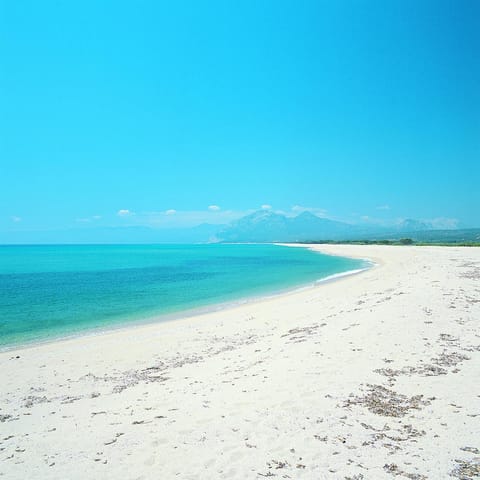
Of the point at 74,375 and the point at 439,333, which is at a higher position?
the point at 439,333

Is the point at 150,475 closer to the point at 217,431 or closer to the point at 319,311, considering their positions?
the point at 217,431

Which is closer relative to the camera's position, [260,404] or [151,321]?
[260,404]

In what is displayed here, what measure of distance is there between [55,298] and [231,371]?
25443 millimetres

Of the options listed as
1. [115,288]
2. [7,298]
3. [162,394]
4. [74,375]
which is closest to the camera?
[162,394]

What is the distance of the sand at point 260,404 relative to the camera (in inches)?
246

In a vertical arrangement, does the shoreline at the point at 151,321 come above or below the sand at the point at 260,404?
below

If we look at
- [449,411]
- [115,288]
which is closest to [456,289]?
[449,411]

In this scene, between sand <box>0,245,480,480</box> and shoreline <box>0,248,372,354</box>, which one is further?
shoreline <box>0,248,372,354</box>

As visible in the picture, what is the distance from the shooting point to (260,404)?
8422 mm

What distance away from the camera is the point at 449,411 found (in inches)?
298

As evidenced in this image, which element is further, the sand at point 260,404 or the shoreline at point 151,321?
the shoreline at point 151,321

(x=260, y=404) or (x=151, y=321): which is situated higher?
(x=260, y=404)

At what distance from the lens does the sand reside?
246 inches

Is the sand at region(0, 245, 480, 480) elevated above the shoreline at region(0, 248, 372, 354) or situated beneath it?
elevated above
